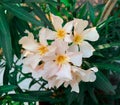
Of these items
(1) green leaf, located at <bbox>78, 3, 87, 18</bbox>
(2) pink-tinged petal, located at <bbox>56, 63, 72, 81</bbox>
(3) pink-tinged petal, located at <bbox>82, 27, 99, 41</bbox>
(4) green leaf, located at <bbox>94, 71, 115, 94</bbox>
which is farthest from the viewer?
(1) green leaf, located at <bbox>78, 3, 87, 18</bbox>

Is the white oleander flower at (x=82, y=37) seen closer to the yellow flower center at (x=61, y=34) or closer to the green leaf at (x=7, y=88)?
the yellow flower center at (x=61, y=34)

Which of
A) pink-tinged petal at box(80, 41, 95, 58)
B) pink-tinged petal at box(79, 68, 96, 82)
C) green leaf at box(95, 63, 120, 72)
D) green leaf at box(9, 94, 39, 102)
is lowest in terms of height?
green leaf at box(9, 94, 39, 102)

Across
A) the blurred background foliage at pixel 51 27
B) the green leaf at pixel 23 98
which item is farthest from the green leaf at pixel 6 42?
the green leaf at pixel 23 98

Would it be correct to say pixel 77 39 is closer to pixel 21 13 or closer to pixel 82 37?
pixel 82 37

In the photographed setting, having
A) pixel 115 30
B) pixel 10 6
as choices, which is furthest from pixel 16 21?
pixel 115 30

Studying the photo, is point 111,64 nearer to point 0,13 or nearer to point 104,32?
point 104,32

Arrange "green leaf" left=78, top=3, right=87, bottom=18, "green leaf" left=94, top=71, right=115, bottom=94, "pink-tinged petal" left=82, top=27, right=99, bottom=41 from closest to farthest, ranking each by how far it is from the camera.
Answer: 1. "pink-tinged petal" left=82, top=27, right=99, bottom=41
2. "green leaf" left=94, top=71, right=115, bottom=94
3. "green leaf" left=78, top=3, right=87, bottom=18

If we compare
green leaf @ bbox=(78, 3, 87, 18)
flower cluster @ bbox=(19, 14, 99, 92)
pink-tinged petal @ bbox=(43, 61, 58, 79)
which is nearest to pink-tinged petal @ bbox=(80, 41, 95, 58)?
flower cluster @ bbox=(19, 14, 99, 92)

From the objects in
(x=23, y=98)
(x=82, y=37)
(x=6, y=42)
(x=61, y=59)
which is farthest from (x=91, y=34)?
Result: (x=23, y=98)

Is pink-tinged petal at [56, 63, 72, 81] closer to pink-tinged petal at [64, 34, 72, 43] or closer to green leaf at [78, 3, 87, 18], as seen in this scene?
pink-tinged petal at [64, 34, 72, 43]
